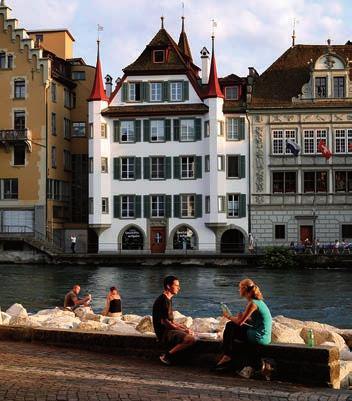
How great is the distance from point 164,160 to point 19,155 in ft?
41.3

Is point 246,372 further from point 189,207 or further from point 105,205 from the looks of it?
point 105,205

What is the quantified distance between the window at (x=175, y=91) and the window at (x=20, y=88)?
503 inches

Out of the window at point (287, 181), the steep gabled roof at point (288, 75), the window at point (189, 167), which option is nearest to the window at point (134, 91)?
the window at point (189, 167)

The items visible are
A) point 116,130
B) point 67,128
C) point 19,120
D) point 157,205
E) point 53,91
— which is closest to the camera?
point 157,205

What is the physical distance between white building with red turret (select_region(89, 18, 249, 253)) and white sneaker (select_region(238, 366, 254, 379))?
47404 millimetres

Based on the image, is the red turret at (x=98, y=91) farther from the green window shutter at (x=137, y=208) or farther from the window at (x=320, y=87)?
the window at (x=320, y=87)

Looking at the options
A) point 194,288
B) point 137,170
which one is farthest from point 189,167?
point 194,288

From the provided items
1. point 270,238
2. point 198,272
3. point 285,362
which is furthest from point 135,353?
point 270,238

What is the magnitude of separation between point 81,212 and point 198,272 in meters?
21.3

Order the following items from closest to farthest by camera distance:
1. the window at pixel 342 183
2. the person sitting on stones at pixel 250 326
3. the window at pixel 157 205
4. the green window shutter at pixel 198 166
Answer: the person sitting on stones at pixel 250 326, the window at pixel 342 183, the green window shutter at pixel 198 166, the window at pixel 157 205

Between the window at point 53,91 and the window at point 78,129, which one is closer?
the window at point 53,91

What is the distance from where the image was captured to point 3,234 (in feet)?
201

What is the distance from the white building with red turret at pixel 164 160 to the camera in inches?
2328

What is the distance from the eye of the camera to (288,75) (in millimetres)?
61344
